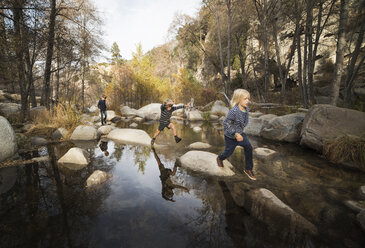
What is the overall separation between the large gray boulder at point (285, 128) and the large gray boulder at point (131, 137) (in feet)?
15.8

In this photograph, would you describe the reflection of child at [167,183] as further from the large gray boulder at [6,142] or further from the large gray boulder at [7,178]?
the large gray boulder at [6,142]

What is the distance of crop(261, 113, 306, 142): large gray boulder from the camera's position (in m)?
6.52

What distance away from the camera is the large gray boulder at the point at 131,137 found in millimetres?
6259

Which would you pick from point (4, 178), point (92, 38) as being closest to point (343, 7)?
point (4, 178)

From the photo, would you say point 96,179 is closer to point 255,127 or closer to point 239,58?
point 255,127

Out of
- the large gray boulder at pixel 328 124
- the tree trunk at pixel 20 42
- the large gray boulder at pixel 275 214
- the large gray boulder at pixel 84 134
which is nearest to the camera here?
the large gray boulder at pixel 275 214

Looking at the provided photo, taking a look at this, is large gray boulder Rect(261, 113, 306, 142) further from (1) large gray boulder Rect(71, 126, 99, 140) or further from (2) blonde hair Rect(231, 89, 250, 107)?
(1) large gray boulder Rect(71, 126, 99, 140)

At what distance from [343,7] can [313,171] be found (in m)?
5.98

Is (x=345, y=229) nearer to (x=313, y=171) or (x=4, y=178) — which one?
(x=313, y=171)

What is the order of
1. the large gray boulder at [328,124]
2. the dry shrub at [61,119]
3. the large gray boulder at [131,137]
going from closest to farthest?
the large gray boulder at [328,124] → the large gray boulder at [131,137] → the dry shrub at [61,119]

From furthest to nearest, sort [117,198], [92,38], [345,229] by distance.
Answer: [92,38] < [117,198] < [345,229]

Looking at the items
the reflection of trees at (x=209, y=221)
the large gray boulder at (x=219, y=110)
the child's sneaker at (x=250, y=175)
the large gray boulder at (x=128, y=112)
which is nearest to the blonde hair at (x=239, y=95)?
the child's sneaker at (x=250, y=175)

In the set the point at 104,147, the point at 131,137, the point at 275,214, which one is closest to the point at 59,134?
the point at 104,147

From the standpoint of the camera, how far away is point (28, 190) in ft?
9.58
